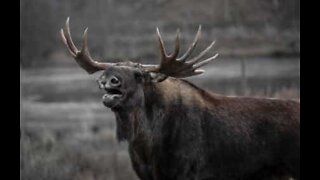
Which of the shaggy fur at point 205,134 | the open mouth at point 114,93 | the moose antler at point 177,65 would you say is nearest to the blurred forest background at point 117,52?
the shaggy fur at point 205,134

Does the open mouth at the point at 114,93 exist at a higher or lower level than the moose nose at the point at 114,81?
lower

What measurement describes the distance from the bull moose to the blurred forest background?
13.9 feet

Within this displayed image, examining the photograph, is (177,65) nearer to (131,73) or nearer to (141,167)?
(131,73)

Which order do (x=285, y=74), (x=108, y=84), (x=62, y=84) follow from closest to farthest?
1. (x=108, y=84)
2. (x=285, y=74)
3. (x=62, y=84)

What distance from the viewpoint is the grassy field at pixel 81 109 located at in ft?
33.6

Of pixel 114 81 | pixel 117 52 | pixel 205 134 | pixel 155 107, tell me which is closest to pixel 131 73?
pixel 114 81

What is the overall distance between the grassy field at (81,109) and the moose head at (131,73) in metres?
3.86

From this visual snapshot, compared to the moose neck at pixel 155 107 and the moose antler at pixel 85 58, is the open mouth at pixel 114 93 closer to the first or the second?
the moose neck at pixel 155 107

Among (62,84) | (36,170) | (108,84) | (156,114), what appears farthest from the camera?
(62,84)
